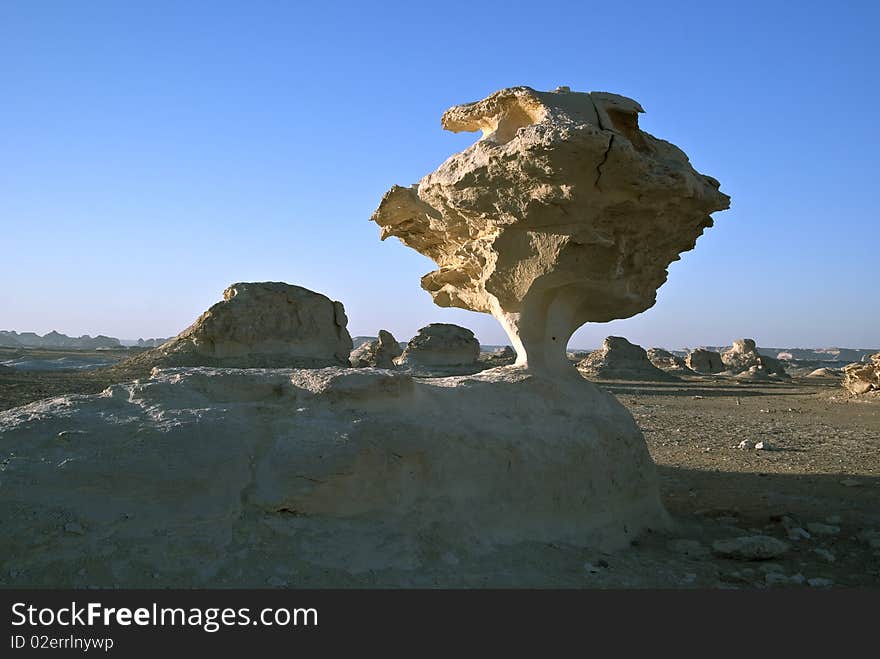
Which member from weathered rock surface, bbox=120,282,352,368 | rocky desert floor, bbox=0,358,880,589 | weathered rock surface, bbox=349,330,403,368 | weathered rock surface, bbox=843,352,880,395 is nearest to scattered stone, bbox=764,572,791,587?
rocky desert floor, bbox=0,358,880,589

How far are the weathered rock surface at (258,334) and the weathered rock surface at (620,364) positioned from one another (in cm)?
1342

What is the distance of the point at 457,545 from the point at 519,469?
0.84 metres

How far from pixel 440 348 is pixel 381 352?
2161 mm

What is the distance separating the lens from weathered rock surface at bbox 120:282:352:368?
16062 millimetres

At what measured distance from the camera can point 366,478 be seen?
13.3 feet

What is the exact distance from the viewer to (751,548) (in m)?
4.75

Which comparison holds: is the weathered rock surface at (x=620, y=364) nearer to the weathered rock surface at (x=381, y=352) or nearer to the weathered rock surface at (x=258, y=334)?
the weathered rock surface at (x=381, y=352)

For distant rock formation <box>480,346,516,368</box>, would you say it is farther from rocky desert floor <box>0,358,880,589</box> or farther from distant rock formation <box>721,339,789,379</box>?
rocky desert floor <box>0,358,880,589</box>

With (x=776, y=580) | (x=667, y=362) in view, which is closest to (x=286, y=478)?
(x=776, y=580)

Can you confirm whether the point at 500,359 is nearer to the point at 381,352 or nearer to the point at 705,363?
the point at 381,352

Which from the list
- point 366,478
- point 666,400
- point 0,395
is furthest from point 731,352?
point 366,478

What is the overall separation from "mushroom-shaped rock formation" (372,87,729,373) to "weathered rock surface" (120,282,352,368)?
10.5 meters

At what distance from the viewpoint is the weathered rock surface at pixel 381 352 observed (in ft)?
77.3

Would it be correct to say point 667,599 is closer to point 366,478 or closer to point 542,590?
point 542,590
